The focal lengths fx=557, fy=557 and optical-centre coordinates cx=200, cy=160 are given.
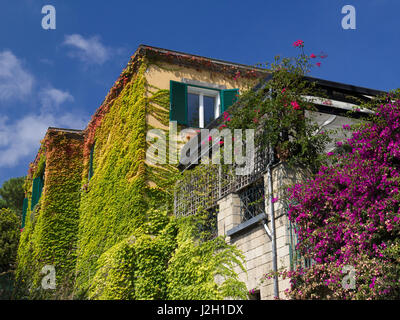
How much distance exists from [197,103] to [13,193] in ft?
82.2

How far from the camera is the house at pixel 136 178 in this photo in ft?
34.9

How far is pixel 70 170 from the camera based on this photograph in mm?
20188

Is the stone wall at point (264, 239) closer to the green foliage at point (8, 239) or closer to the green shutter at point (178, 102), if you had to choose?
the green shutter at point (178, 102)

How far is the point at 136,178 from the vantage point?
574 inches

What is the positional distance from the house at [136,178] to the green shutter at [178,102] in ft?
0.10

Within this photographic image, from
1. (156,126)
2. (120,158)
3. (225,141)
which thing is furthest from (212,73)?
(225,141)

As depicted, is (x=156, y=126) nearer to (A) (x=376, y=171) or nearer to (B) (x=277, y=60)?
(B) (x=277, y=60)

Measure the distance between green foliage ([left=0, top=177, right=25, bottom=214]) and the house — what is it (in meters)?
15.6

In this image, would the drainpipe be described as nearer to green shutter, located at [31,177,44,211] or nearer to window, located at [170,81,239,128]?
window, located at [170,81,239,128]

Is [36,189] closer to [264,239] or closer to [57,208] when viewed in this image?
[57,208]

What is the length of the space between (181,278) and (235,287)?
1.63 metres

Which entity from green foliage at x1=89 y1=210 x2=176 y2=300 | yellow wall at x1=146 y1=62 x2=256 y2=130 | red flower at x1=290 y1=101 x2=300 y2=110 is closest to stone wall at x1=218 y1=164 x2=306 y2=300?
red flower at x1=290 y1=101 x2=300 y2=110

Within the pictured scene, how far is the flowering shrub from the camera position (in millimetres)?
7695

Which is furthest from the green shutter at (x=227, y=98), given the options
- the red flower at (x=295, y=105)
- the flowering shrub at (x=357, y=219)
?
the flowering shrub at (x=357, y=219)
